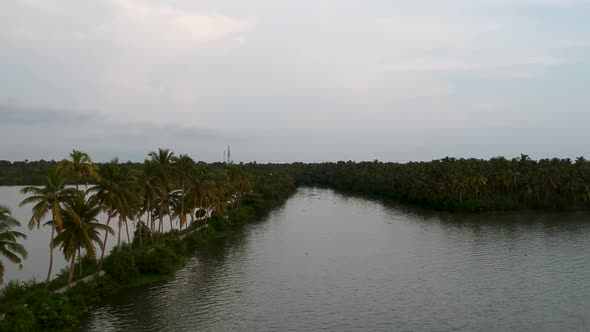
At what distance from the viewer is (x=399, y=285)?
4919cm

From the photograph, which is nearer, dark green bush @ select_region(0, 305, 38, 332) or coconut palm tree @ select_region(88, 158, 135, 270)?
dark green bush @ select_region(0, 305, 38, 332)

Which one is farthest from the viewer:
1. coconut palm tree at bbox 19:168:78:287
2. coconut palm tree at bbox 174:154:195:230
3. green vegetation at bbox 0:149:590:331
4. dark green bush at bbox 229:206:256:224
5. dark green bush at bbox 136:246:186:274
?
dark green bush at bbox 229:206:256:224

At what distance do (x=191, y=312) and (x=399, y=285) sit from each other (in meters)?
21.0

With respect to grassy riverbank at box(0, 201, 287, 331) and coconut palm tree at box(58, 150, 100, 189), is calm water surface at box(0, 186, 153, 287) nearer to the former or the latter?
grassy riverbank at box(0, 201, 287, 331)

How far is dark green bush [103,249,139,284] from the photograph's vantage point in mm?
47281

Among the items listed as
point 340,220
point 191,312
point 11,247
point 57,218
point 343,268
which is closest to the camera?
point 11,247

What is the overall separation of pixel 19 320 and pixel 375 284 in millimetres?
31760

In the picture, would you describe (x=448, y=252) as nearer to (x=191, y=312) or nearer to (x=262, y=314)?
(x=262, y=314)

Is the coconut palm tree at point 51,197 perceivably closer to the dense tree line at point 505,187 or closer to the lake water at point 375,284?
the lake water at point 375,284

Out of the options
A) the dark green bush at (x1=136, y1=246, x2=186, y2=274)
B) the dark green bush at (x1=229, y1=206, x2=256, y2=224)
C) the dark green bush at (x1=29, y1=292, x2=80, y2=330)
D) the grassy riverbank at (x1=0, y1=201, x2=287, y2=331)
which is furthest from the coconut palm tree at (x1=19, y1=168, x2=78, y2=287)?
the dark green bush at (x1=229, y1=206, x2=256, y2=224)

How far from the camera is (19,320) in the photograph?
106 ft

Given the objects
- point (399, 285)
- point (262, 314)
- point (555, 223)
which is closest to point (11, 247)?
point (262, 314)

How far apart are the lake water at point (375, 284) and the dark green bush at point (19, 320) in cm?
452

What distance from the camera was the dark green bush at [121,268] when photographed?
47281 millimetres
